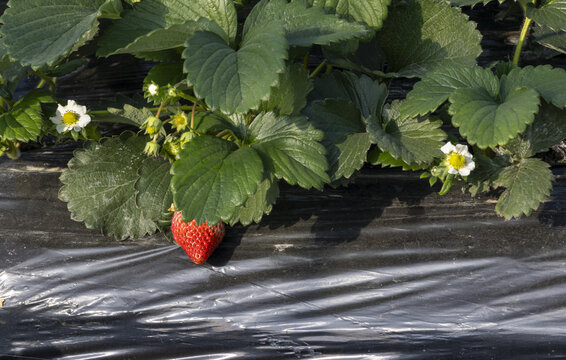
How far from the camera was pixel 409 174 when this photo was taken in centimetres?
157

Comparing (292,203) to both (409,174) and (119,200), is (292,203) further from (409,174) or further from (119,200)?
(119,200)

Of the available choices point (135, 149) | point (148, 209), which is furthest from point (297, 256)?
point (135, 149)

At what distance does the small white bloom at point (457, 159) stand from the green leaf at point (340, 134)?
6.7 inches

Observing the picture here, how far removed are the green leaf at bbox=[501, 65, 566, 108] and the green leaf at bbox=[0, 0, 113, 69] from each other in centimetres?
86

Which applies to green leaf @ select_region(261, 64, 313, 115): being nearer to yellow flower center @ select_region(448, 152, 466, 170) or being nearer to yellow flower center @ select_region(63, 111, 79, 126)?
yellow flower center @ select_region(448, 152, 466, 170)

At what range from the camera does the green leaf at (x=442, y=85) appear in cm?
129

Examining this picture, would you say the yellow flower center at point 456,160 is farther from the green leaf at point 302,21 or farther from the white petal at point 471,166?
the green leaf at point 302,21

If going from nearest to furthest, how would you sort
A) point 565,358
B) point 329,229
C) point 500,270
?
1. point 565,358
2. point 500,270
3. point 329,229

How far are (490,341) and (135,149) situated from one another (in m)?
0.89

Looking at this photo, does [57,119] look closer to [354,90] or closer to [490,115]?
[354,90]

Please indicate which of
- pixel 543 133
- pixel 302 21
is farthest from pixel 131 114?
pixel 543 133

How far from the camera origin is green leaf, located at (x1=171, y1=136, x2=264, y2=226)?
1.19 meters

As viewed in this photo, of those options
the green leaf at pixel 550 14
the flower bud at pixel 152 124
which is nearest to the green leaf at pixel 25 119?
the flower bud at pixel 152 124

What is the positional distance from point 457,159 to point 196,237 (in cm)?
58
